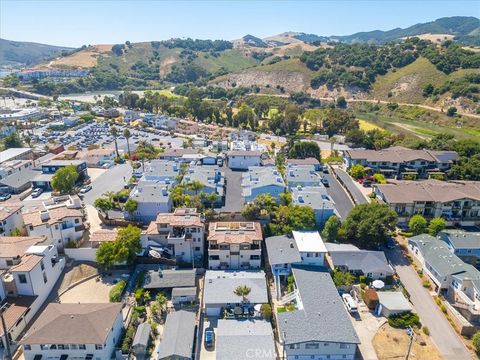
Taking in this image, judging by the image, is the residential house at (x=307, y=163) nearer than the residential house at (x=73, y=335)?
No

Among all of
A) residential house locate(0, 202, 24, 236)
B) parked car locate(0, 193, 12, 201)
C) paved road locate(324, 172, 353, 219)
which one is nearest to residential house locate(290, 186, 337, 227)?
paved road locate(324, 172, 353, 219)

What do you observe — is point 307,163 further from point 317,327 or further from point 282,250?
point 317,327

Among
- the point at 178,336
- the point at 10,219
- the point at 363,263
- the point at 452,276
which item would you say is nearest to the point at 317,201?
the point at 363,263

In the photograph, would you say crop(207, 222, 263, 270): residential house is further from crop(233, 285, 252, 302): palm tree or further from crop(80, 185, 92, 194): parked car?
crop(80, 185, 92, 194): parked car

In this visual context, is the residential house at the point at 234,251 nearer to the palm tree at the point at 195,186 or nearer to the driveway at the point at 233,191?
the driveway at the point at 233,191

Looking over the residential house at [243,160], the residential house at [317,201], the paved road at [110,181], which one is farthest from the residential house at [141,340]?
the residential house at [243,160]

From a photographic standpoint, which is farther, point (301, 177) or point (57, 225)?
point (301, 177)
